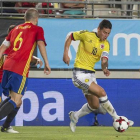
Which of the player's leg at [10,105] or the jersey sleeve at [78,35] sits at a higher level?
the jersey sleeve at [78,35]

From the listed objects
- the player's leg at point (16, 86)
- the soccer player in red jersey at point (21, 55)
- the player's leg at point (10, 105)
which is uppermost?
the soccer player in red jersey at point (21, 55)

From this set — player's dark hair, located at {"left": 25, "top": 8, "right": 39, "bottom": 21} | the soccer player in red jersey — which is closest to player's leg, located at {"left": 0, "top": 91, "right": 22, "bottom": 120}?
the soccer player in red jersey

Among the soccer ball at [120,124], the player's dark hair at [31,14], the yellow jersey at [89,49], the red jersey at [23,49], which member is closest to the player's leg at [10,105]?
the red jersey at [23,49]

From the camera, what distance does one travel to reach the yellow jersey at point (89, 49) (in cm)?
1173

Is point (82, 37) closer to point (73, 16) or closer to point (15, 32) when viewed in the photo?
point (15, 32)

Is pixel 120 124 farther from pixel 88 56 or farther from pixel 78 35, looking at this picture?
pixel 78 35

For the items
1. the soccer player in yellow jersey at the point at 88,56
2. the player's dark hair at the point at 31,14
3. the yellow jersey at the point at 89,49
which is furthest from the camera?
the yellow jersey at the point at 89,49

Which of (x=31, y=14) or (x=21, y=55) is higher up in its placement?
(x=31, y=14)

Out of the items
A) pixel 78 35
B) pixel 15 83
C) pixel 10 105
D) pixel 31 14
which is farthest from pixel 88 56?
pixel 10 105

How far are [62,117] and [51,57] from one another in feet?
5.39

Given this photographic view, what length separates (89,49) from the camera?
11.8 meters

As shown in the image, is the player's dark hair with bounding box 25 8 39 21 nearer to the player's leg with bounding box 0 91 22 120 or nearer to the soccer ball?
the player's leg with bounding box 0 91 22 120

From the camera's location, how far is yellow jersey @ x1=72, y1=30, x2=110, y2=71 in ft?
38.5

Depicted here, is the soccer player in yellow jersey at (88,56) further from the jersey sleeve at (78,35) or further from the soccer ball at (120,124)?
the soccer ball at (120,124)
